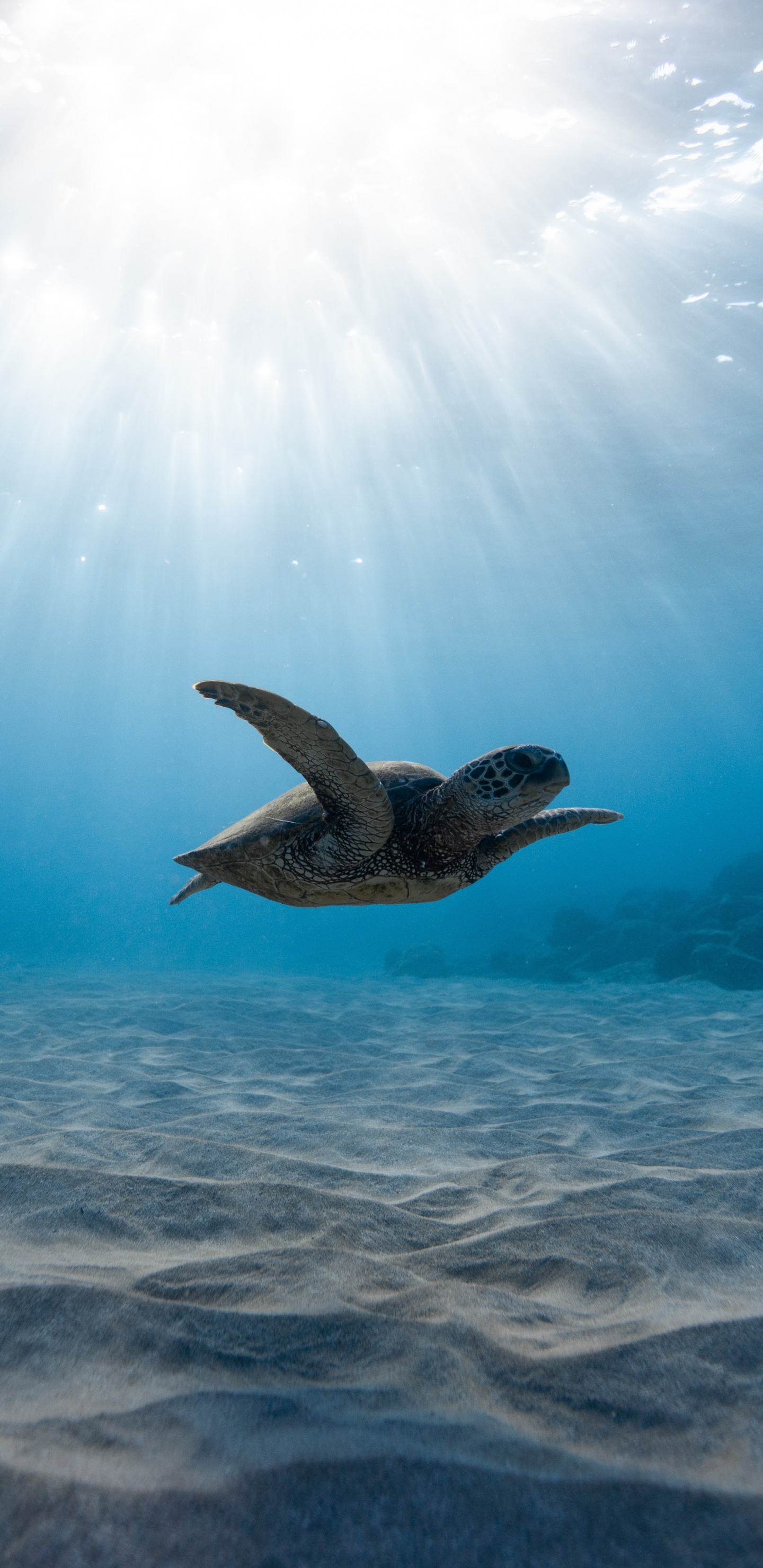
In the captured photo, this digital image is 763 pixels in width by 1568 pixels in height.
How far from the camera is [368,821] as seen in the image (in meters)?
3.51

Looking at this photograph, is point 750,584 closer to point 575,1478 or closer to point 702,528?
point 702,528

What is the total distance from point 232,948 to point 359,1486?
191 ft

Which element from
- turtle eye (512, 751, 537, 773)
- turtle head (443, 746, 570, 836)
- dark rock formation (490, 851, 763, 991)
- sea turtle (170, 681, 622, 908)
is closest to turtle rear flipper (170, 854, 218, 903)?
sea turtle (170, 681, 622, 908)

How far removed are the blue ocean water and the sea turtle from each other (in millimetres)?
14532

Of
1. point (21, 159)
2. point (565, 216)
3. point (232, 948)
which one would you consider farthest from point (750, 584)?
point (232, 948)

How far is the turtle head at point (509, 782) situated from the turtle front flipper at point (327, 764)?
1.45 ft

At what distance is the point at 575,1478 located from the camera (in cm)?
139

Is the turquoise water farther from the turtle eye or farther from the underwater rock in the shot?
the turtle eye

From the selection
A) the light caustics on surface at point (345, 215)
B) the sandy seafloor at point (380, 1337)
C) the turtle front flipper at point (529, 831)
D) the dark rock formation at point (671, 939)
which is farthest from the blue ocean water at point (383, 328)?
the sandy seafloor at point (380, 1337)

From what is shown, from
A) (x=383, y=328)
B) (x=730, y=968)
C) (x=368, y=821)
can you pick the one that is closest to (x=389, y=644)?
(x=383, y=328)

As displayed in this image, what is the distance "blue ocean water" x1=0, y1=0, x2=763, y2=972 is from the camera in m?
11.6

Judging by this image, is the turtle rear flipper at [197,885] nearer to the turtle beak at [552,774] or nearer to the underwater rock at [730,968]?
the turtle beak at [552,774]

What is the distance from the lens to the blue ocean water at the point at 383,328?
11602 mm

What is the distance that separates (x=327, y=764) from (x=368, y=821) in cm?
46
